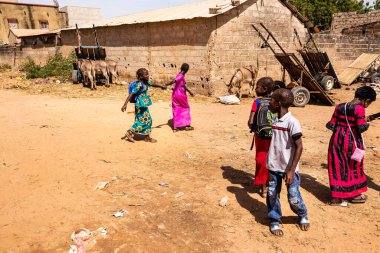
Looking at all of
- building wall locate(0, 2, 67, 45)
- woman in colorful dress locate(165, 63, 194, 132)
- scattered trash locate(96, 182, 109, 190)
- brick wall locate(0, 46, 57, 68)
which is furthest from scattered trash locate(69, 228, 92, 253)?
building wall locate(0, 2, 67, 45)

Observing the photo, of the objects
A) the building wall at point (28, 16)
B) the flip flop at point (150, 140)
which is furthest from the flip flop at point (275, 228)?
the building wall at point (28, 16)

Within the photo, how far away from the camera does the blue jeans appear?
2.88 meters

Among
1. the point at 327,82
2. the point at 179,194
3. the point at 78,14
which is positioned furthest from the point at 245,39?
the point at 78,14

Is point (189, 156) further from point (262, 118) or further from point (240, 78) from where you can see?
point (240, 78)

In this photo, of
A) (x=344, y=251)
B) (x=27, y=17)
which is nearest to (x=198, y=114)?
(x=344, y=251)

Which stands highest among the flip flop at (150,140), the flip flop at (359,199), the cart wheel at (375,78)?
the cart wheel at (375,78)

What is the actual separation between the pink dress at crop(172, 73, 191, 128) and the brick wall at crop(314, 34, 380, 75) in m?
9.88

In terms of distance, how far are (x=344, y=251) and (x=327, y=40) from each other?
13419 millimetres

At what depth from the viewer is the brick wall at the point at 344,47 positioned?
13984 mm

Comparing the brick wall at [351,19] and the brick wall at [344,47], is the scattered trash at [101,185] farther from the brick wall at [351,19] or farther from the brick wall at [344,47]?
the brick wall at [351,19]

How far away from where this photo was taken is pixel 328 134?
645 cm

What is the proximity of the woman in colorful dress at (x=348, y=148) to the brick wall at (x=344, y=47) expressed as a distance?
38.2 feet

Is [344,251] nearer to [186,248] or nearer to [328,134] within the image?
[186,248]

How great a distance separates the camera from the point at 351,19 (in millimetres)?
18500
